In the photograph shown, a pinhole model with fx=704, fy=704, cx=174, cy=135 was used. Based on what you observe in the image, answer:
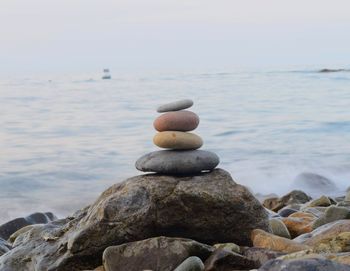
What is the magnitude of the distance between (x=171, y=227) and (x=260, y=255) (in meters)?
0.82

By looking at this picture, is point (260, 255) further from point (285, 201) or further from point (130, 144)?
point (130, 144)

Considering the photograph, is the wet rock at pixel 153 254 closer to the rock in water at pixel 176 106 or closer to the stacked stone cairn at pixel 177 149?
the stacked stone cairn at pixel 177 149

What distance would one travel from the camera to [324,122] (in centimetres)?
2427

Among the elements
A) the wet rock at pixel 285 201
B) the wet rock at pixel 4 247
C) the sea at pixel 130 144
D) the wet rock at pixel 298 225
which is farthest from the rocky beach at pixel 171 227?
the sea at pixel 130 144

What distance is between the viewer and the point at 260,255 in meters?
4.61

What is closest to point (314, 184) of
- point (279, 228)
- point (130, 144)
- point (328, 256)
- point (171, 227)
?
point (130, 144)

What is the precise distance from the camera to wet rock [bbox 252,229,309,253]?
4789 millimetres

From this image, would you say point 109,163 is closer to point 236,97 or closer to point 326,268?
point 326,268

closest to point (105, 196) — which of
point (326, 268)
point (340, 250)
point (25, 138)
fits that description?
point (340, 250)

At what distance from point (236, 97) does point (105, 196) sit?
106 feet

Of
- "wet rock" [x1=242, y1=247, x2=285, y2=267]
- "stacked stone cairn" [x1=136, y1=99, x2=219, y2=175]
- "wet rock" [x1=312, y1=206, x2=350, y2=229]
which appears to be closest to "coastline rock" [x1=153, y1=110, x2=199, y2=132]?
"stacked stone cairn" [x1=136, y1=99, x2=219, y2=175]

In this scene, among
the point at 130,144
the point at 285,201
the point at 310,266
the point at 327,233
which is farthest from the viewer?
the point at 130,144

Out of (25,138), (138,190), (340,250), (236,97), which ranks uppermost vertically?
(138,190)

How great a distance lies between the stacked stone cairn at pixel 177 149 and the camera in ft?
17.4
